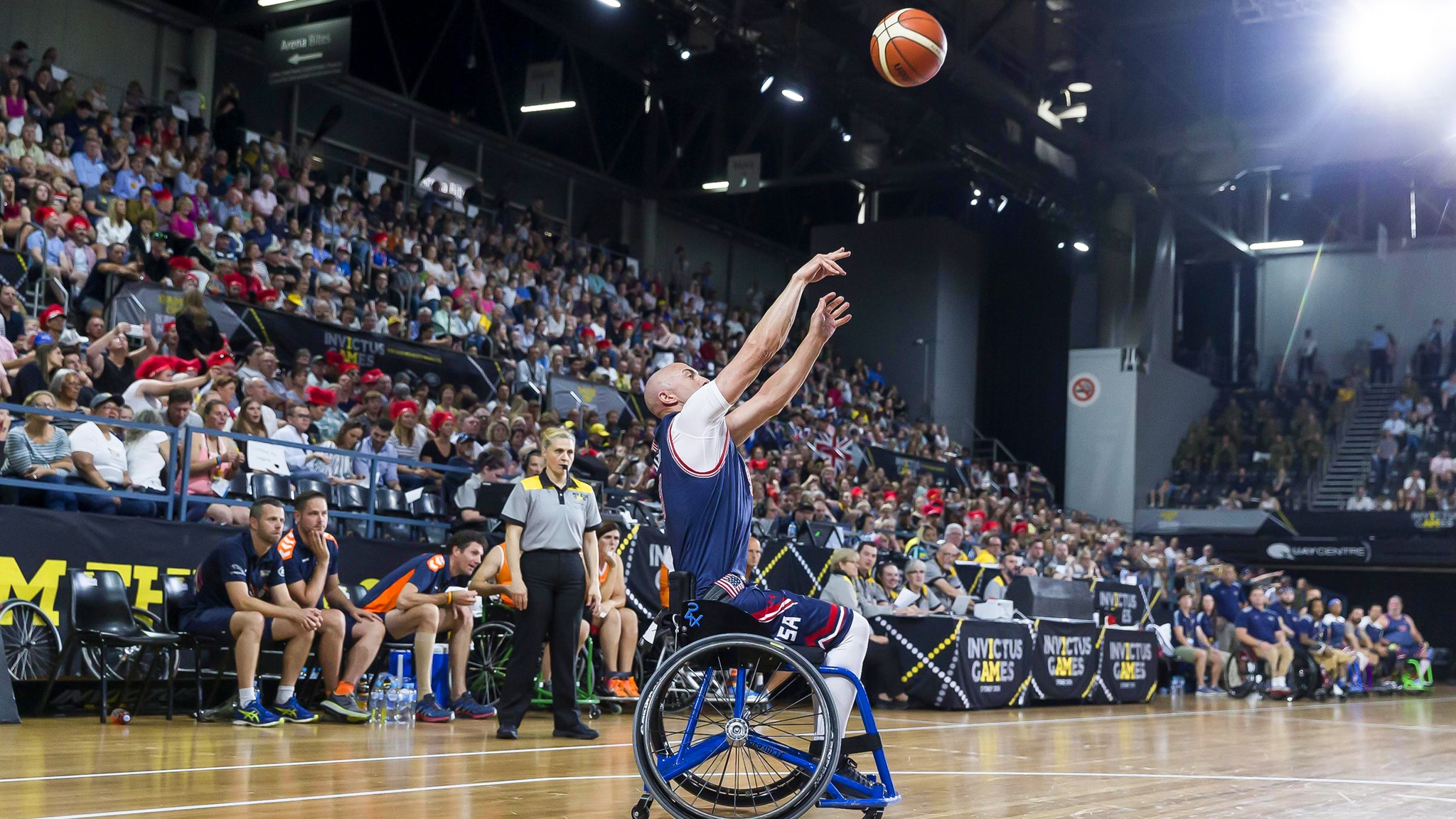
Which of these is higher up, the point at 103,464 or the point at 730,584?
the point at 103,464

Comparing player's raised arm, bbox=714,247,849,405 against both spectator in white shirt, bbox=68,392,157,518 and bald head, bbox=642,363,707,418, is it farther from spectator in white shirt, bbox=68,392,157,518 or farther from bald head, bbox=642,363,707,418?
spectator in white shirt, bbox=68,392,157,518

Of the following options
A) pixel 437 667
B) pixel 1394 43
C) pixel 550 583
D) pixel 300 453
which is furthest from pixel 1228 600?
Result: pixel 550 583

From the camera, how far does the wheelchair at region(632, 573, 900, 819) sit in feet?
14.0

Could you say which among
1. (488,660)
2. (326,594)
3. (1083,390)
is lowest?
(488,660)

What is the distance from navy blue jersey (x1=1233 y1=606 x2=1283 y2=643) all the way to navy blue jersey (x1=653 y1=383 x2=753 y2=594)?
50.7ft

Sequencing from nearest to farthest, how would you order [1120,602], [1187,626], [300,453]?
[300,453] → [1120,602] → [1187,626]

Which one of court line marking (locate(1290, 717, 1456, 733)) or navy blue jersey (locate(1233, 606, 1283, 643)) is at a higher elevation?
navy blue jersey (locate(1233, 606, 1283, 643))

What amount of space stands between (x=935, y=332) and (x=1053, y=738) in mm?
20938

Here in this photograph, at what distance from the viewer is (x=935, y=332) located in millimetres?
29312

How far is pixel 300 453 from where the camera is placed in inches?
428

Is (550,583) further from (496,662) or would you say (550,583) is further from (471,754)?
(496,662)

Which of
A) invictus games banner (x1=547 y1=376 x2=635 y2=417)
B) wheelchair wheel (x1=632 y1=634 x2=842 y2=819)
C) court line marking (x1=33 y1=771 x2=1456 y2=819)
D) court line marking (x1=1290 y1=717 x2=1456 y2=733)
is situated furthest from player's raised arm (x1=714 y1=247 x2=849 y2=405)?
invictus games banner (x1=547 y1=376 x2=635 y2=417)

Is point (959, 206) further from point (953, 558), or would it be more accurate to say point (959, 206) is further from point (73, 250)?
point (73, 250)

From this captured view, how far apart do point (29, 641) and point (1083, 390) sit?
→ 2418 centimetres
